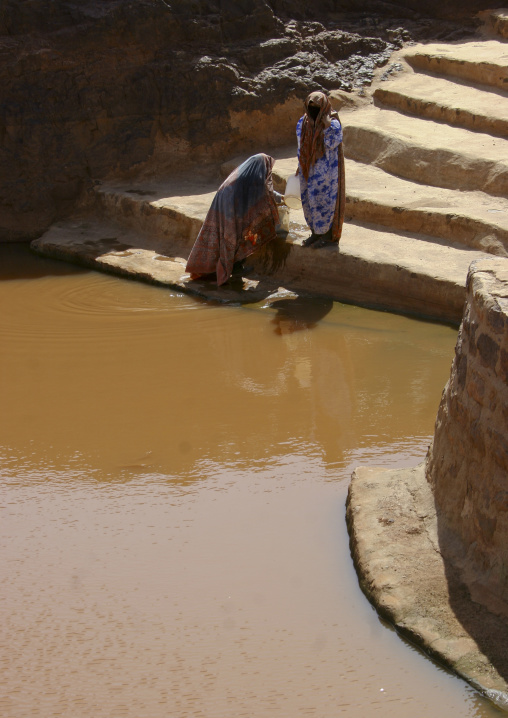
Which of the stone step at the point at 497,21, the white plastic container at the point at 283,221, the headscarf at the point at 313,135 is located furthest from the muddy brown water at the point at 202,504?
the stone step at the point at 497,21

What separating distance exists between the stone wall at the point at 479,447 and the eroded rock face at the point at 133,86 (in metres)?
6.18

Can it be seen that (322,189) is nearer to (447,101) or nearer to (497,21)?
(447,101)

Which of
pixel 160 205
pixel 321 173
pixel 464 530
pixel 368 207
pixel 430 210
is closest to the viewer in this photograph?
pixel 464 530

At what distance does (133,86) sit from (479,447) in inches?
270

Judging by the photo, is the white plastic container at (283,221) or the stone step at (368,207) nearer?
the stone step at (368,207)

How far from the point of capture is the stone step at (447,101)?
7.48 m

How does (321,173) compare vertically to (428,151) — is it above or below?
below

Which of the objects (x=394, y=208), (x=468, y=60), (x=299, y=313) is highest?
(x=468, y=60)

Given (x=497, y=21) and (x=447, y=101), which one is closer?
(x=447, y=101)

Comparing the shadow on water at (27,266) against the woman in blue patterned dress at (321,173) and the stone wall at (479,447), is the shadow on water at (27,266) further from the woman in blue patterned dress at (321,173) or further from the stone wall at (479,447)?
the stone wall at (479,447)

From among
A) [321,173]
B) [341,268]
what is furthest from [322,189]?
[341,268]

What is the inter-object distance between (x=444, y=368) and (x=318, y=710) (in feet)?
9.46

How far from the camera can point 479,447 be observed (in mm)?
2641

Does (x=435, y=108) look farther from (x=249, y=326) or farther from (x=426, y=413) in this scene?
(x=426, y=413)
